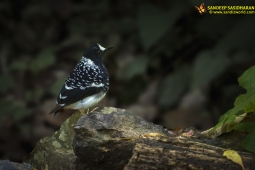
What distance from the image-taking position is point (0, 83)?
814cm

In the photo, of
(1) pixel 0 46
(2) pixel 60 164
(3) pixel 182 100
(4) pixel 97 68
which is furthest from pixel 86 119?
(1) pixel 0 46

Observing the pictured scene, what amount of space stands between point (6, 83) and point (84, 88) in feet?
10.6

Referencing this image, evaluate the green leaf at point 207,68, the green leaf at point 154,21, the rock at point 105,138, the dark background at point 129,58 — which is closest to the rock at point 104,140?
the rock at point 105,138

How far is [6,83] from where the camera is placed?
813 centimetres

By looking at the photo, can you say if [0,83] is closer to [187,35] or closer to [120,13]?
[120,13]

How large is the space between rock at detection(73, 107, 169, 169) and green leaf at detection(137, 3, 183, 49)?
318cm

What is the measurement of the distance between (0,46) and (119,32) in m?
1.82

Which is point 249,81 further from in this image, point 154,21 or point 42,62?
point 42,62

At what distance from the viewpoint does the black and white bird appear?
505cm

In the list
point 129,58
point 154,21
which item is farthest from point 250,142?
point 129,58

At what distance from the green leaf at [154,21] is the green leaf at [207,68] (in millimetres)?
623

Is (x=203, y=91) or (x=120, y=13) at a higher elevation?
(x=120, y=13)

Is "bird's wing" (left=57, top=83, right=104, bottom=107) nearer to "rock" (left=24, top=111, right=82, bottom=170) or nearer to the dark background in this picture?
"rock" (left=24, top=111, right=82, bottom=170)

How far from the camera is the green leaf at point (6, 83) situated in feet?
26.4
